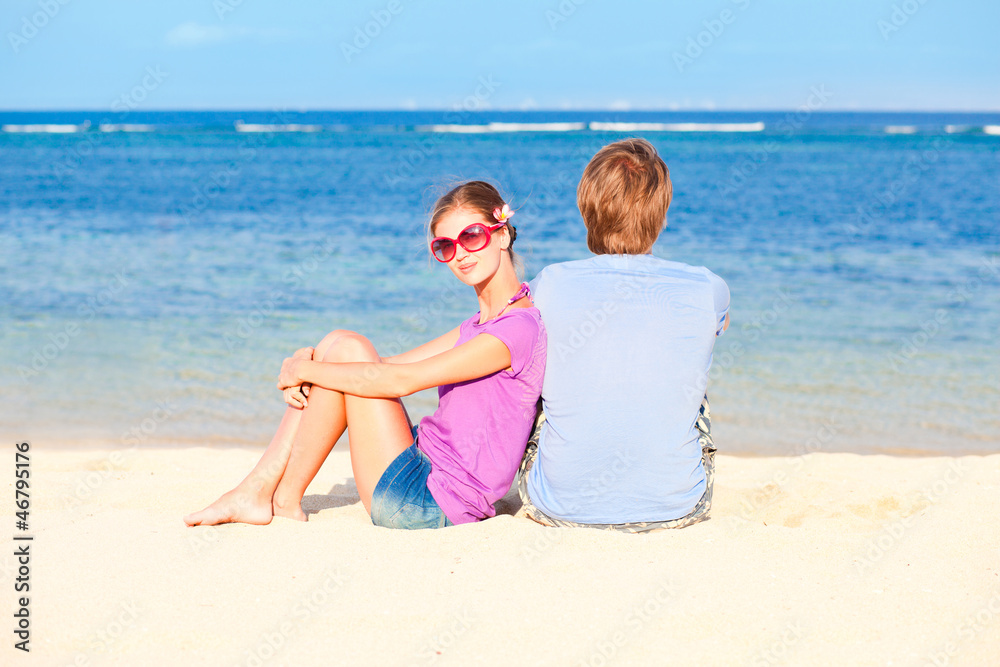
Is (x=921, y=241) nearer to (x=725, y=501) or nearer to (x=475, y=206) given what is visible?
(x=725, y=501)

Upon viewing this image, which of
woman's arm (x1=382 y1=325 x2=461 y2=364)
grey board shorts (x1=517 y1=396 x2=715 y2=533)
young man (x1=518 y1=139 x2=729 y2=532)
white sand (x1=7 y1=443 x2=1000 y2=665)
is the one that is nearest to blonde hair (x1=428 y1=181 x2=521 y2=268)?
young man (x1=518 y1=139 x2=729 y2=532)

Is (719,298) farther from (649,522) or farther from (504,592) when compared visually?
(504,592)

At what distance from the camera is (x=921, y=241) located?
12180 mm

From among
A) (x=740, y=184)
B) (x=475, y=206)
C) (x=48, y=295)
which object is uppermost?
(x=740, y=184)

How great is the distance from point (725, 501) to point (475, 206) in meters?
1.83

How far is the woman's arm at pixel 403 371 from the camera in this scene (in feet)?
8.67

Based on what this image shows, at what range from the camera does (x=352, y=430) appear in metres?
2.91

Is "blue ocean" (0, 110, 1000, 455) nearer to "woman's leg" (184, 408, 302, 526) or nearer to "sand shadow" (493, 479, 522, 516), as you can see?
"woman's leg" (184, 408, 302, 526)

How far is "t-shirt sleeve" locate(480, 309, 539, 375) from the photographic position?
2.62m

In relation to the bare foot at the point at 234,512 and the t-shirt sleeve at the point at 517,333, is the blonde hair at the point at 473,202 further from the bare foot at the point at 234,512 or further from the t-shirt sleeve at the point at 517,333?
the bare foot at the point at 234,512

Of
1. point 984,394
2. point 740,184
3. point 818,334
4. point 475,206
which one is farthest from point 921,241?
point 475,206

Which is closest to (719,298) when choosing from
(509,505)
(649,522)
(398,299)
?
(649,522)

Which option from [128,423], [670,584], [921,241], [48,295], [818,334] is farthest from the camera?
[921,241]

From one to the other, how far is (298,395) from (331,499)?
94 cm
